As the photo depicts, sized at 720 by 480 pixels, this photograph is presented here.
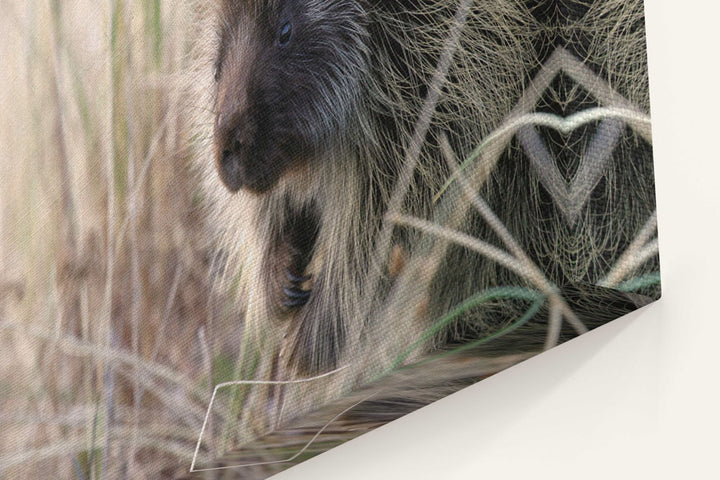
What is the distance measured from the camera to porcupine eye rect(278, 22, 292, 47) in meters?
0.69

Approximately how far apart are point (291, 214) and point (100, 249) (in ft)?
0.57

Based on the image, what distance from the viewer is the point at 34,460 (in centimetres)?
61

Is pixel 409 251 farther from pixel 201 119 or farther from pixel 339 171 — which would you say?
pixel 201 119

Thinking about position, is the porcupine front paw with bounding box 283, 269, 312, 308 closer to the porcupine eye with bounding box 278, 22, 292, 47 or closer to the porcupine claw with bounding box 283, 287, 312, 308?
the porcupine claw with bounding box 283, 287, 312, 308

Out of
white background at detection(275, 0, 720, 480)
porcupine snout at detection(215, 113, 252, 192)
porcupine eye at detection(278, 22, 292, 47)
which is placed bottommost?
white background at detection(275, 0, 720, 480)

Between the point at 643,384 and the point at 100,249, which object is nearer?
the point at 100,249

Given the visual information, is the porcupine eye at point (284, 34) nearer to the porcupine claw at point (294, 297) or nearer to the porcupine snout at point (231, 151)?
the porcupine snout at point (231, 151)

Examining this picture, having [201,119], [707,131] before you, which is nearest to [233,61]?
[201,119]

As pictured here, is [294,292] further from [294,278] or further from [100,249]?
[100,249]

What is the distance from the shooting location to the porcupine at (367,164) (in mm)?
684

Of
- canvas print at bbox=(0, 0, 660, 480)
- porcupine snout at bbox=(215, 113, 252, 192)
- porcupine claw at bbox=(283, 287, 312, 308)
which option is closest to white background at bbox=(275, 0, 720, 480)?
canvas print at bbox=(0, 0, 660, 480)

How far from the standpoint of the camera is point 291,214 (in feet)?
2.31

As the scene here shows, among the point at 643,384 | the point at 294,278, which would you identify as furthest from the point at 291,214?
the point at 643,384

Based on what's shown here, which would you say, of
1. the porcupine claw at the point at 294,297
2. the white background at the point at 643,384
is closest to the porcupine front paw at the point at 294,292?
the porcupine claw at the point at 294,297
